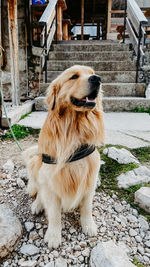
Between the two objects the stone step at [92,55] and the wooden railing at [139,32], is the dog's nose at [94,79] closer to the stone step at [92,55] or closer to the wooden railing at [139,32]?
the wooden railing at [139,32]

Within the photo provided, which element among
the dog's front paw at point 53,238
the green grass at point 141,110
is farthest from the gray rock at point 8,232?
the green grass at point 141,110

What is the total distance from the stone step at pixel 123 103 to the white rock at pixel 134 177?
246 centimetres

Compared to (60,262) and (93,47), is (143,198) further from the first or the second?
(93,47)

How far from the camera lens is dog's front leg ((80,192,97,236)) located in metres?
1.52

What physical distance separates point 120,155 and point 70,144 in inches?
42.5

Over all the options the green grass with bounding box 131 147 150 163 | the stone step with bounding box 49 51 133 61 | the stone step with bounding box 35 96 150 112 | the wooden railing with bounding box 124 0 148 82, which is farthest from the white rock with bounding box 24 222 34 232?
the stone step with bounding box 49 51 133 61

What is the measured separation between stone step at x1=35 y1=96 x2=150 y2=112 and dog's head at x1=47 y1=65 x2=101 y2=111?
287cm

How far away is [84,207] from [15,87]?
9.68 feet

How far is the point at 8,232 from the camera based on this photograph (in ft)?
4.41

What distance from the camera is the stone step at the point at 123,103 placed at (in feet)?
14.3

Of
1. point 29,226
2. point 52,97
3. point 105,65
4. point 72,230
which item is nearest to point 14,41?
point 105,65

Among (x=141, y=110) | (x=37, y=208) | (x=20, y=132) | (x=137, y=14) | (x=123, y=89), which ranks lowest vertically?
(x=37, y=208)

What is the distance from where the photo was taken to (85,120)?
1465 millimetres

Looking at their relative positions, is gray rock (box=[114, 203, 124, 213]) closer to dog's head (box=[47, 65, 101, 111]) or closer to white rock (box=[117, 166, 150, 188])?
white rock (box=[117, 166, 150, 188])
